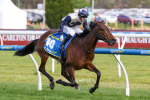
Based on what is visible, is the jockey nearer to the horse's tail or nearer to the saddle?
the saddle

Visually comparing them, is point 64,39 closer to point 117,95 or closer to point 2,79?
point 117,95

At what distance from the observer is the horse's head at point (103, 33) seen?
4473mm

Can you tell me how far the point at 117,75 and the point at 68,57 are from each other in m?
2.85

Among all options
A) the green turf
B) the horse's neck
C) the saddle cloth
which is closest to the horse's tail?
the saddle cloth

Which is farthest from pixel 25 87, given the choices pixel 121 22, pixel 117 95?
pixel 121 22

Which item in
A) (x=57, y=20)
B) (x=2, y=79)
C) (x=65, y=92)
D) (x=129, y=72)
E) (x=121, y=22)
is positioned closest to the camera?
(x=65, y=92)

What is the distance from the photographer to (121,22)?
34.9 metres

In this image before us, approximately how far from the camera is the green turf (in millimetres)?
4805

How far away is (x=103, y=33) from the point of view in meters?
4.59

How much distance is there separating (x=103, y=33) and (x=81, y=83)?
226 cm

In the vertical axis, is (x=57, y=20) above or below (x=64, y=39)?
below

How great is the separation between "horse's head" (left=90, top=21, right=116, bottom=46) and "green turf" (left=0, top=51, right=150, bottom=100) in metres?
0.91

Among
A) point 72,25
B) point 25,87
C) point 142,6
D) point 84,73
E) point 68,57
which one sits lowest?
point 142,6

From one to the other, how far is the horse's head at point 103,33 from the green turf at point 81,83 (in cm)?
91
